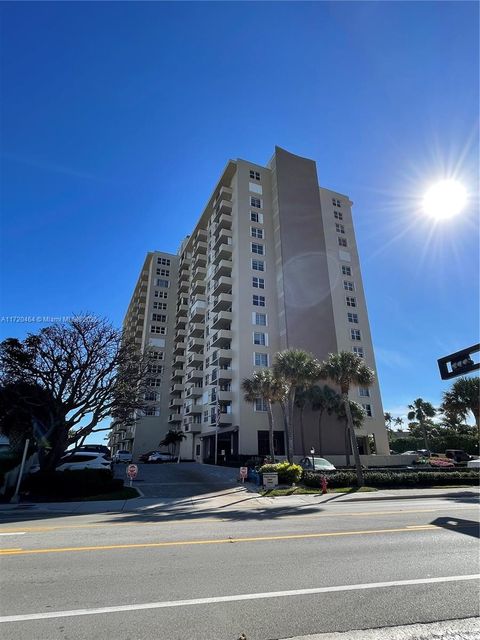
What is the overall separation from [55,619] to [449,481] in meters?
27.1

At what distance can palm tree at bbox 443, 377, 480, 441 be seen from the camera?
3854 cm

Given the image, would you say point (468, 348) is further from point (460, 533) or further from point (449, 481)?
point (449, 481)

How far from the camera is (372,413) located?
4669cm

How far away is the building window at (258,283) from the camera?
158 ft

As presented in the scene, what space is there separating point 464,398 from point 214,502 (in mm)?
34007

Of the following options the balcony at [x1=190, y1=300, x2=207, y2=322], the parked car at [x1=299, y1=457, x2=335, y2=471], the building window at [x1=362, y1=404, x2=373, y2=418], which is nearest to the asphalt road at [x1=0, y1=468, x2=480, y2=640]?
the parked car at [x1=299, y1=457, x2=335, y2=471]

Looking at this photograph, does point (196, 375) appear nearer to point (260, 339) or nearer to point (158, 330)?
point (260, 339)

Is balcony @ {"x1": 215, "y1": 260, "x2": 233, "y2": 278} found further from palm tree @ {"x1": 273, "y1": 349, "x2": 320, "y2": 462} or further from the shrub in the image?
the shrub

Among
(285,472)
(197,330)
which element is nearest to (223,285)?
(197,330)

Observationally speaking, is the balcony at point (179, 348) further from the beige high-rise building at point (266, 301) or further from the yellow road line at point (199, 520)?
the yellow road line at point (199, 520)

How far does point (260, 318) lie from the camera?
153ft

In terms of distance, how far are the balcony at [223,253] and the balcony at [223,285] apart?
374 centimetres

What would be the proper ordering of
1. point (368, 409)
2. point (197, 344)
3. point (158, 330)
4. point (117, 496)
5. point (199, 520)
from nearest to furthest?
point (199, 520), point (117, 496), point (368, 409), point (197, 344), point (158, 330)

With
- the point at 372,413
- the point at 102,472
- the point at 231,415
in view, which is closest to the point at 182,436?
the point at 231,415
